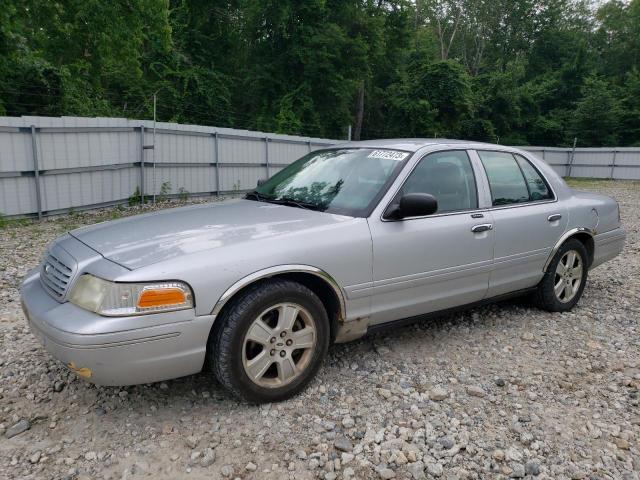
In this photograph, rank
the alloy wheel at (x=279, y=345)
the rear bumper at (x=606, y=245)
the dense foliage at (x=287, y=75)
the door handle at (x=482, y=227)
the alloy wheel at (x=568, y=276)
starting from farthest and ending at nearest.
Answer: the dense foliage at (x=287, y=75)
the rear bumper at (x=606, y=245)
the alloy wheel at (x=568, y=276)
the door handle at (x=482, y=227)
the alloy wheel at (x=279, y=345)

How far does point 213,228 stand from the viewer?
3.16 meters

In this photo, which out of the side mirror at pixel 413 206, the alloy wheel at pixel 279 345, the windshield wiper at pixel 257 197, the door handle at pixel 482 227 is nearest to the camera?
the alloy wheel at pixel 279 345

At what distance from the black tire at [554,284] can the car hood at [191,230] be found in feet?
7.65

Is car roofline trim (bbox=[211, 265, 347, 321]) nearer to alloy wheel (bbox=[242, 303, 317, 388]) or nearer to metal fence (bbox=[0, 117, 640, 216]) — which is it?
alloy wheel (bbox=[242, 303, 317, 388])

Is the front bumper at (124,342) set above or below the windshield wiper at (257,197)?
below

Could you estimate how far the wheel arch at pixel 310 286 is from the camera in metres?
2.77

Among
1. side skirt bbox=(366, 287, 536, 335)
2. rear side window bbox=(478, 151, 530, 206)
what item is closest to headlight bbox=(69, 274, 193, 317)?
side skirt bbox=(366, 287, 536, 335)

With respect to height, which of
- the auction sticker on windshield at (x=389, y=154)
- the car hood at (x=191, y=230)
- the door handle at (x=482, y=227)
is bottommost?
the door handle at (x=482, y=227)

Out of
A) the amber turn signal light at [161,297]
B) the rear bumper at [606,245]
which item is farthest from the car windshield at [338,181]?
the rear bumper at [606,245]

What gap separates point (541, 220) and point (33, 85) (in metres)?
15.2

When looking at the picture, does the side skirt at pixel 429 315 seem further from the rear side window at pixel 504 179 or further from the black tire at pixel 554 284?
the rear side window at pixel 504 179

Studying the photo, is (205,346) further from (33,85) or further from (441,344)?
(33,85)

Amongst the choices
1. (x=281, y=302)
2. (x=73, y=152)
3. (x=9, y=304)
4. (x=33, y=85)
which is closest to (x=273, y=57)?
(x=33, y=85)

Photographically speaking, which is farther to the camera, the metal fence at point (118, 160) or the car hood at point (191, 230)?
the metal fence at point (118, 160)
